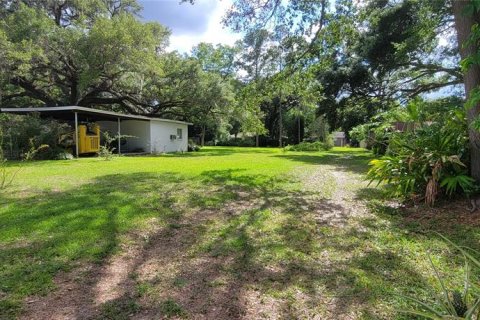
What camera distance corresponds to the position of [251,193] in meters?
6.53

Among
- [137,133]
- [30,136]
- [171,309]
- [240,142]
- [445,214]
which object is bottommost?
[171,309]

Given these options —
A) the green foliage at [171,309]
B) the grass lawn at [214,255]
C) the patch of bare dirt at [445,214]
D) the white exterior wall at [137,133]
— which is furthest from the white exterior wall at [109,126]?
the green foliage at [171,309]

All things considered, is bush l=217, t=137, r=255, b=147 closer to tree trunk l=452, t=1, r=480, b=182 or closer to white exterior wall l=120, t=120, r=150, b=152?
white exterior wall l=120, t=120, r=150, b=152

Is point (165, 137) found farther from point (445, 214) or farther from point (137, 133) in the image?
point (445, 214)

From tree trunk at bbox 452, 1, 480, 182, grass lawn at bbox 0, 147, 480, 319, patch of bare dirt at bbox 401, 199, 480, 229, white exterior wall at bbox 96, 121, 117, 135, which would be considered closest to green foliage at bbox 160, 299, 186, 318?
grass lawn at bbox 0, 147, 480, 319

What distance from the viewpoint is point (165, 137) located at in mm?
22250

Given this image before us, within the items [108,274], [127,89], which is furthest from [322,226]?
[127,89]

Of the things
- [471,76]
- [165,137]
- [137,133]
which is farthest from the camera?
[165,137]

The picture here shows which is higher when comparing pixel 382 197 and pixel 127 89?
pixel 127 89

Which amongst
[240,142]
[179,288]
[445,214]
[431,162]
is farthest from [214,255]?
[240,142]

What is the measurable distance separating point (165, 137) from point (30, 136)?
356 inches

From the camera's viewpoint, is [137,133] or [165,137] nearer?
[137,133]

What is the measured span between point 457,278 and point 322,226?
1.78 m

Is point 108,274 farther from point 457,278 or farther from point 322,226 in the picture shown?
point 457,278
